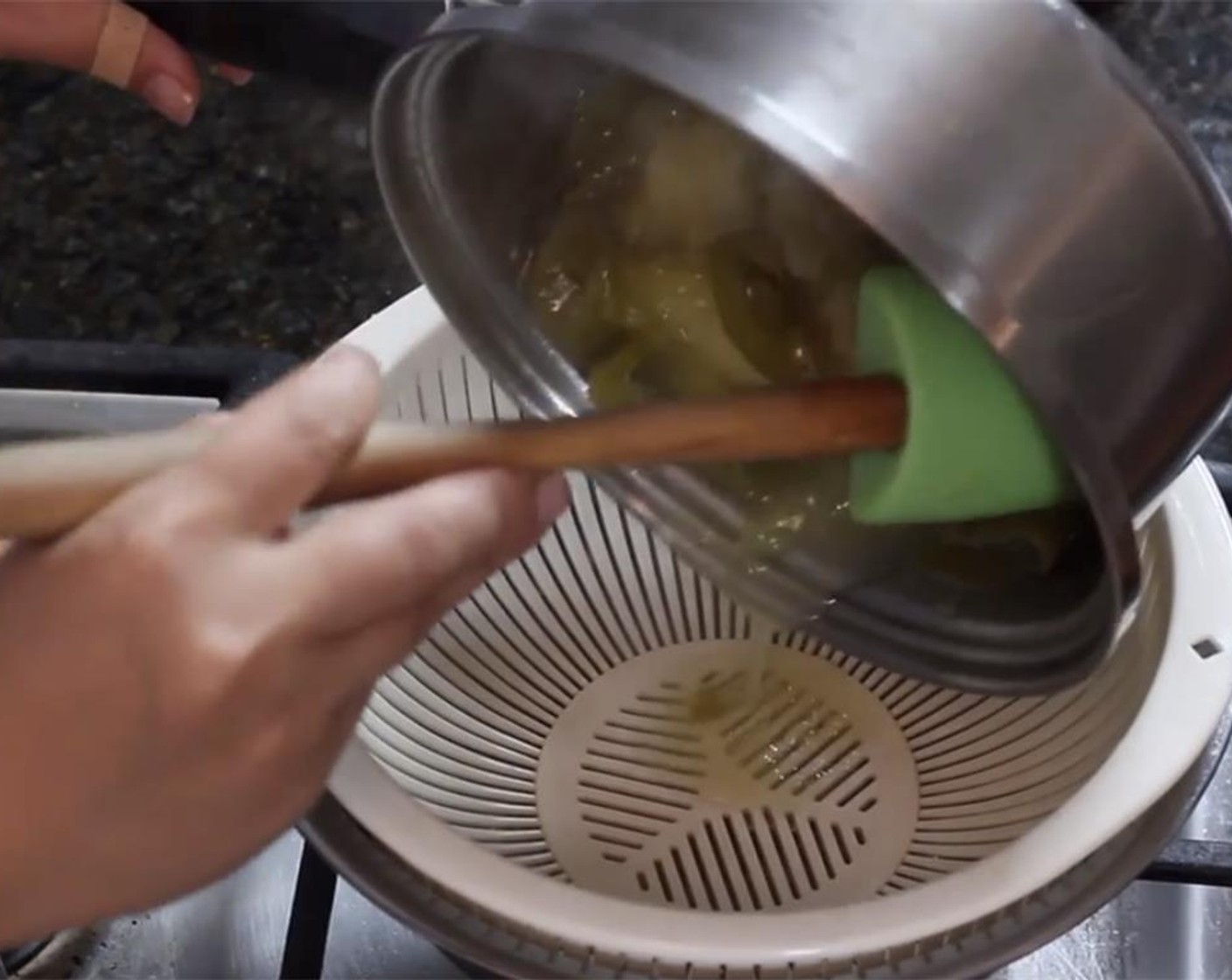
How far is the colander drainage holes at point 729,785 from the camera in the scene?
60 centimetres

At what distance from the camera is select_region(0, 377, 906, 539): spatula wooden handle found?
0.45 metres

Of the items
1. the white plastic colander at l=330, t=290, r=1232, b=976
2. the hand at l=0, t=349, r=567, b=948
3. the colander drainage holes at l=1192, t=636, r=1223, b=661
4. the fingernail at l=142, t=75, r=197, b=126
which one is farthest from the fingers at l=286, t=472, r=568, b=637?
the fingernail at l=142, t=75, r=197, b=126

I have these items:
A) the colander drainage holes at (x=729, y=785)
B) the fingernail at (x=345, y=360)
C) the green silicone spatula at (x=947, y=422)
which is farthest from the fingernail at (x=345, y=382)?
the colander drainage holes at (x=729, y=785)

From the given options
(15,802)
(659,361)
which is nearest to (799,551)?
(659,361)

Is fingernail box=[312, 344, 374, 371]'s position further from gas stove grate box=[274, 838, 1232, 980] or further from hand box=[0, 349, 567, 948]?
gas stove grate box=[274, 838, 1232, 980]

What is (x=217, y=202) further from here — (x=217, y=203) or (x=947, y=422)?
(x=947, y=422)

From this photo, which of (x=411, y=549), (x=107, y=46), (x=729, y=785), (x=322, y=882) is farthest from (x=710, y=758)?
(x=107, y=46)

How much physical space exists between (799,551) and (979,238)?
0.24 meters

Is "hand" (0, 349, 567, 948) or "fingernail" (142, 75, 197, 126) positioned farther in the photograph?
"fingernail" (142, 75, 197, 126)

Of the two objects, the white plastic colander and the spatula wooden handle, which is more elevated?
the spatula wooden handle

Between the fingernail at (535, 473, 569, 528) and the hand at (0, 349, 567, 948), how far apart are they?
0.18 feet

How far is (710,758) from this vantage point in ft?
2.12

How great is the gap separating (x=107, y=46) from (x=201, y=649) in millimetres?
420

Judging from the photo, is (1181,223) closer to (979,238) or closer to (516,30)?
(979,238)
